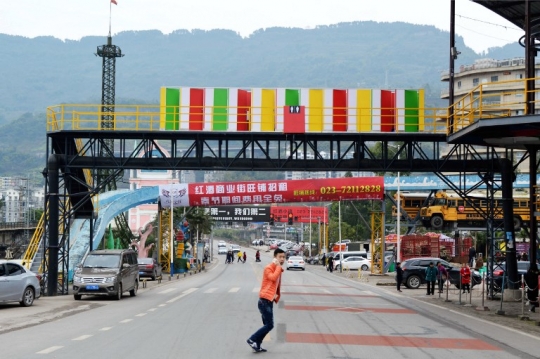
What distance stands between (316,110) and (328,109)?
1.85 ft

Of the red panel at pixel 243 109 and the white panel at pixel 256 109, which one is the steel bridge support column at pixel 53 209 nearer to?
the red panel at pixel 243 109

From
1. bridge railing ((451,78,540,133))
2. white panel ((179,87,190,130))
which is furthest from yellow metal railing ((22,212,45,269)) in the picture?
bridge railing ((451,78,540,133))

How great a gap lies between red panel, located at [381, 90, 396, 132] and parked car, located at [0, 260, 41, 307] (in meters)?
16.5

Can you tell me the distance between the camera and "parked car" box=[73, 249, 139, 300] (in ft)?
100

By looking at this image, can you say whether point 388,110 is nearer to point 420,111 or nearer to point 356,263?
point 420,111

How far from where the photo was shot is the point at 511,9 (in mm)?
33656

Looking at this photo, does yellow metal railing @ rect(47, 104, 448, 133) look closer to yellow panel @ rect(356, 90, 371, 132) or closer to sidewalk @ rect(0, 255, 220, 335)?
yellow panel @ rect(356, 90, 371, 132)

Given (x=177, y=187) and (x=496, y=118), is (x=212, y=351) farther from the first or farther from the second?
(x=177, y=187)

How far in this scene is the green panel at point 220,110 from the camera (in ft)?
116

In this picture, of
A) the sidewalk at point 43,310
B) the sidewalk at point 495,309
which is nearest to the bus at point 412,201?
the sidewalk at point 495,309

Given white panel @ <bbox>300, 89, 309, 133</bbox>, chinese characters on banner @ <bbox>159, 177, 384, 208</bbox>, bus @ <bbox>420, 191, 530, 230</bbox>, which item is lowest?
bus @ <bbox>420, 191, 530, 230</bbox>

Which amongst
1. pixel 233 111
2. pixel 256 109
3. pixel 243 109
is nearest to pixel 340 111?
pixel 256 109

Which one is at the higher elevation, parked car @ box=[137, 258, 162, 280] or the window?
the window

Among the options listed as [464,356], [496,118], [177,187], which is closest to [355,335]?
[464,356]
